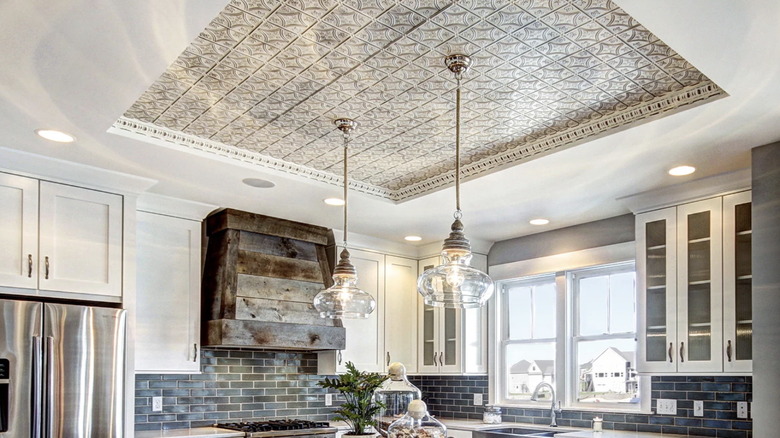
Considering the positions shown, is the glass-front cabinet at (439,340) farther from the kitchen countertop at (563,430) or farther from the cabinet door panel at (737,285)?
the cabinet door panel at (737,285)

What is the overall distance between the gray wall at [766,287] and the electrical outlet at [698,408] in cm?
103

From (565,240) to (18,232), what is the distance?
12.4 ft

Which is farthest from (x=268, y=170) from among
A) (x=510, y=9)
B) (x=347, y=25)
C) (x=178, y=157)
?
(x=510, y=9)

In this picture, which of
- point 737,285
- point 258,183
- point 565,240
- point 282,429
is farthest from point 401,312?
point 737,285

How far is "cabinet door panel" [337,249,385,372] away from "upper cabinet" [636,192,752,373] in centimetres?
227

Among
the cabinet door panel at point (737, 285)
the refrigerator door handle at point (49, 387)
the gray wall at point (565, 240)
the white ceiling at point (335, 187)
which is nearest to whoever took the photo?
the white ceiling at point (335, 187)

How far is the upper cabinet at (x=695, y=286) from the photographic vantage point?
12.3ft

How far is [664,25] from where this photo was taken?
7.39ft

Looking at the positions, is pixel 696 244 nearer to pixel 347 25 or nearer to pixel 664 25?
pixel 664 25

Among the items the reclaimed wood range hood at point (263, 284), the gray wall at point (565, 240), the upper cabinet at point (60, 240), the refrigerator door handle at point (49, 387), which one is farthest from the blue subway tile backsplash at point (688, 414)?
the refrigerator door handle at point (49, 387)

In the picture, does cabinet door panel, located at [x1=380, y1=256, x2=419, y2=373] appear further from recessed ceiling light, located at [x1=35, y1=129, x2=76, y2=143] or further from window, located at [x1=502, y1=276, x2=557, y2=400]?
recessed ceiling light, located at [x1=35, y1=129, x2=76, y2=143]

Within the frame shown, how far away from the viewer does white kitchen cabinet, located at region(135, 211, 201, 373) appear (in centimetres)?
442

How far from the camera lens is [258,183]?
4.18 metres

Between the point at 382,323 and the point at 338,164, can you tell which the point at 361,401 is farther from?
the point at 382,323
